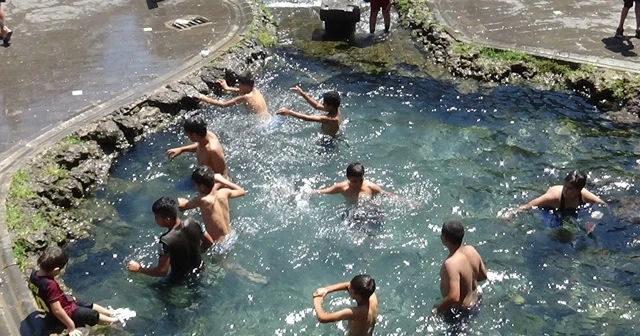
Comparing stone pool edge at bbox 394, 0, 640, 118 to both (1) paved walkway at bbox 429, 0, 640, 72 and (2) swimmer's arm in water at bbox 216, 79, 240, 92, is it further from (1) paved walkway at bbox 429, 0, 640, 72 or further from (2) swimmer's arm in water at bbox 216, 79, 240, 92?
(2) swimmer's arm in water at bbox 216, 79, 240, 92

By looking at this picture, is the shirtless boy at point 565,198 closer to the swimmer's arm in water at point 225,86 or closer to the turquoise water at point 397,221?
the turquoise water at point 397,221

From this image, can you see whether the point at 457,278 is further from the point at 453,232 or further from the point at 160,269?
the point at 160,269

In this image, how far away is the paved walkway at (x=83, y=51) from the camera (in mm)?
11133

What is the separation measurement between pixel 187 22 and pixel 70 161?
18.4 feet

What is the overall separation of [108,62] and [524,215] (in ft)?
28.2

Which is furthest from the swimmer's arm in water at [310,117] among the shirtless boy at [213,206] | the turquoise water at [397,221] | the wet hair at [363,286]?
the wet hair at [363,286]

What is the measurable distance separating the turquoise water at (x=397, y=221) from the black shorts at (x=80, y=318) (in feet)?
1.66

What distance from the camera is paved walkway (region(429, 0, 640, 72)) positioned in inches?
500

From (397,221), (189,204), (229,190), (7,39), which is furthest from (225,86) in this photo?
(7,39)

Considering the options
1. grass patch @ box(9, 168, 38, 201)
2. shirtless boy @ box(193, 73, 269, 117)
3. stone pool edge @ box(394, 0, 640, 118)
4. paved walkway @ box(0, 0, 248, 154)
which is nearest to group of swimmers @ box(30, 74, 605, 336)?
shirtless boy @ box(193, 73, 269, 117)

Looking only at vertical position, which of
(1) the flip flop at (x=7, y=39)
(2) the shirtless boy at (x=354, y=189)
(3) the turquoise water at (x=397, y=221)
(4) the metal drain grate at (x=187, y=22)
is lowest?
(3) the turquoise water at (x=397, y=221)

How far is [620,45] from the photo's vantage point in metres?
12.9

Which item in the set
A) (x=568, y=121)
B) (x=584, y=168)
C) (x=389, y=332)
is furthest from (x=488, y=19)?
(x=389, y=332)

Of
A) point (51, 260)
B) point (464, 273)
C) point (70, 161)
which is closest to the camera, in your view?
point (51, 260)
